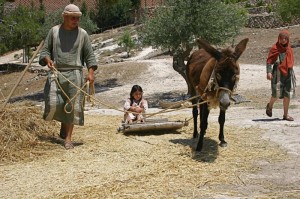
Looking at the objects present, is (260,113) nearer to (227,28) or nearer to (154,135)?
(154,135)

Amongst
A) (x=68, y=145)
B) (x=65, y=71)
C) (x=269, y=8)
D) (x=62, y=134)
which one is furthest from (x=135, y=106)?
(x=269, y=8)

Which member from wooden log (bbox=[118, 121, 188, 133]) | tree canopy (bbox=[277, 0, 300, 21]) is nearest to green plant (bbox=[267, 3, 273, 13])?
tree canopy (bbox=[277, 0, 300, 21])

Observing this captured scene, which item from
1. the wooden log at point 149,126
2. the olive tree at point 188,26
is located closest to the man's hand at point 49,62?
the wooden log at point 149,126

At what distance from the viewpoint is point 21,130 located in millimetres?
6391

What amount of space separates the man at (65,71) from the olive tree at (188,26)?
945 centimetres

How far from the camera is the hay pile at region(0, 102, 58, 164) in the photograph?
5797 mm

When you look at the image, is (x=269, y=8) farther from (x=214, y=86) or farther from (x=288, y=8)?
(x=214, y=86)

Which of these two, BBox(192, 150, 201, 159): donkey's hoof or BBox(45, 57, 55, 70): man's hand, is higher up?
BBox(45, 57, 55, 70): man's hand

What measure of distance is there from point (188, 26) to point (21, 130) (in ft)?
33.5

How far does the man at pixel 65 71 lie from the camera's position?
6266mm

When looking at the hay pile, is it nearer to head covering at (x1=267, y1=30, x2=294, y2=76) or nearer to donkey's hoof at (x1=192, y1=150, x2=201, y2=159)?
donkey's hoof at (x1=192, y1=150, x2=201, y2=159)

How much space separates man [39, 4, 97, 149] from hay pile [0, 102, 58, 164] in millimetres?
427

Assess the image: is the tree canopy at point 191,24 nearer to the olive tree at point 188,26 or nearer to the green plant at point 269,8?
the olive tree at point 188,26

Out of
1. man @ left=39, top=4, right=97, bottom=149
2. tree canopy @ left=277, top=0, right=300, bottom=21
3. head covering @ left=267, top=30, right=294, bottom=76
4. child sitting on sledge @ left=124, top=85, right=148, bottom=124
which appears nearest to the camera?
man @ left=39, top=4, right=97, bottom=149
